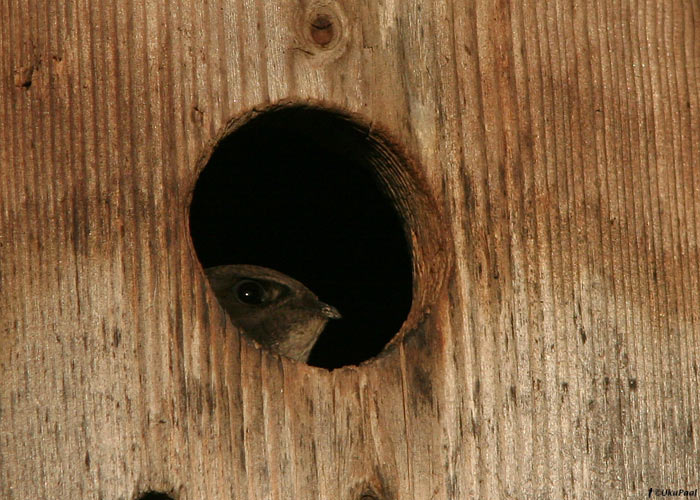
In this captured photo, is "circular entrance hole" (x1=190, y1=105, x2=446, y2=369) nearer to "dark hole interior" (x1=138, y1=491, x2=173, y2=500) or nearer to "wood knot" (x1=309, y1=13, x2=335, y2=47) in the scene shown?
"wood knot" (x1=309, y1=13, x2=335, y2=47)

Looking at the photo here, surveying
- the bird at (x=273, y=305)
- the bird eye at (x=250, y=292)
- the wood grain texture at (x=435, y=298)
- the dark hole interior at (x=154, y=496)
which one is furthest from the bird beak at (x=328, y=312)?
the dark hole interior at (x=154, y=496)

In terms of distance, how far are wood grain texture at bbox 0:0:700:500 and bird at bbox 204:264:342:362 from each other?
1122 millimetres

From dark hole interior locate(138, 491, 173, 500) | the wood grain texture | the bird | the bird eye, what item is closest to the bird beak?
the bird

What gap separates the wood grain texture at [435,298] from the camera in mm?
1605

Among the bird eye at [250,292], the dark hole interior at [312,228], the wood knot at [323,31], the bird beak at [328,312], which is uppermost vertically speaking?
the wood knot at [323,31]

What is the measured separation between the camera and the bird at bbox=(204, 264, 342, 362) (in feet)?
9.49

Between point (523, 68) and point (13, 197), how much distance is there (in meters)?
0.85

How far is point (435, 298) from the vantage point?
1.78m

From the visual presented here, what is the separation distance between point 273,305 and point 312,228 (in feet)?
0.81

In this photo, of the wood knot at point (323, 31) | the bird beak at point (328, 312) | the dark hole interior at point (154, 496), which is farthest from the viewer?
the bird beak at point (328, 312)

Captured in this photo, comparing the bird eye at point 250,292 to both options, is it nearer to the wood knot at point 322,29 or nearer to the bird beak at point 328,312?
the bird beak at point 328,312

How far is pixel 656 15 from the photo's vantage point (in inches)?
76.2

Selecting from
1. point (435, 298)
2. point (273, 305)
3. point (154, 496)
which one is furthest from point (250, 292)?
point (154, 496)

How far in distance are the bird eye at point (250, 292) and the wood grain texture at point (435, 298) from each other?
121 cm
